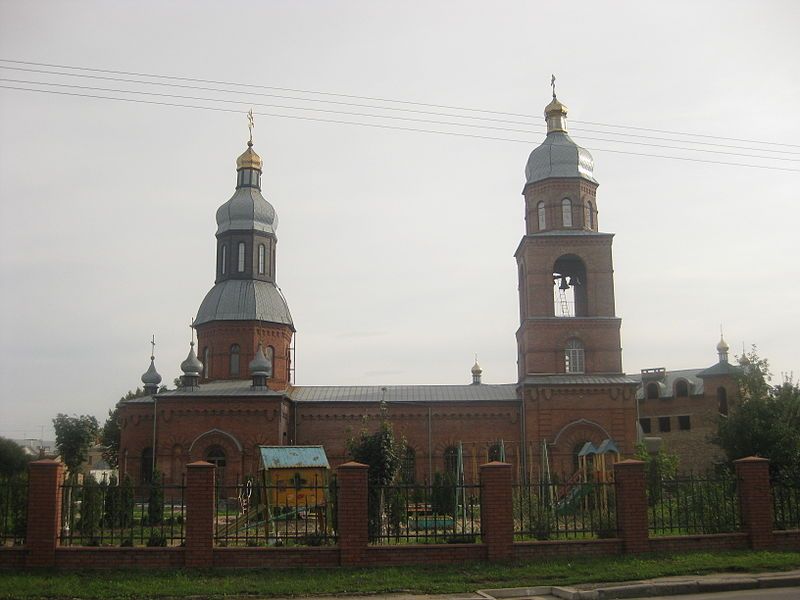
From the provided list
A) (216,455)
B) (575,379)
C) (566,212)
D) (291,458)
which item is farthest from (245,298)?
(291,458)

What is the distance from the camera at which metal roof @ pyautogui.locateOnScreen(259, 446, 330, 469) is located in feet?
63.7

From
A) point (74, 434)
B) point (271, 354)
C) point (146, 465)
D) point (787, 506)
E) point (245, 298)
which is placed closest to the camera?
point (787, 506)

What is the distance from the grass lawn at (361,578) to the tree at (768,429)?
643cm

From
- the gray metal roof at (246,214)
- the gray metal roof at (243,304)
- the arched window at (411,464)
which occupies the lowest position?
the arched window at (411,464)

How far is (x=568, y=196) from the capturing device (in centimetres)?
2988

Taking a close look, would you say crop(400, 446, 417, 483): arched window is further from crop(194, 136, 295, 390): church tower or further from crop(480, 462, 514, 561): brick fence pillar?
crop(480, 462, 514, 561): brick fence pillar

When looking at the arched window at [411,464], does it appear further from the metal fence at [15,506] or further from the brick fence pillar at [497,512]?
the metal fence at [15,506]

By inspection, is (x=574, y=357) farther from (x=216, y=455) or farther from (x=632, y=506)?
(x=632, y=506)

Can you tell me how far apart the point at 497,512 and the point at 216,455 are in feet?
56.2

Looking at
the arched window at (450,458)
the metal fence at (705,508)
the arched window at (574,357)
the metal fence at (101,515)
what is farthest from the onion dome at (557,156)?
the metal fence at (101,515)

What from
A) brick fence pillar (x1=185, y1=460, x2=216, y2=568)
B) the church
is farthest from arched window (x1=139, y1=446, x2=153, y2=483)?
brick fence pillar (x1=185, y1=460, x2=216, y2=568)

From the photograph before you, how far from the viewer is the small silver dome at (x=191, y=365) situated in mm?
30203

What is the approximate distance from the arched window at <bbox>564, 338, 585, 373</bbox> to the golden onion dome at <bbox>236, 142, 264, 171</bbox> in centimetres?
1470

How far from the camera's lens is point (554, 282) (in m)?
30.1
